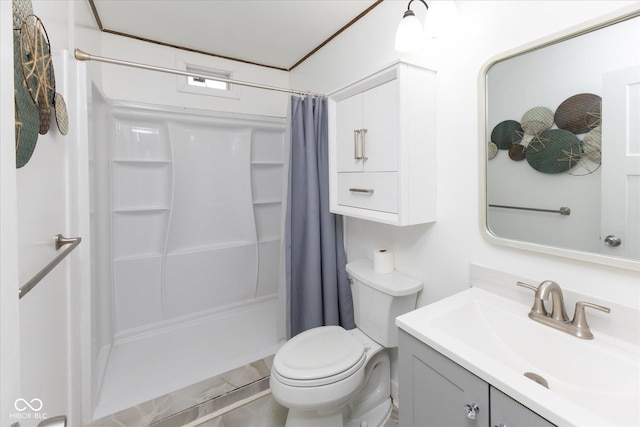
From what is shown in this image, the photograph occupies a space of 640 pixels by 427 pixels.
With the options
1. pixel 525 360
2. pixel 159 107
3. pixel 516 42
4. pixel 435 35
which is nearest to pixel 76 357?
pixel 159 107

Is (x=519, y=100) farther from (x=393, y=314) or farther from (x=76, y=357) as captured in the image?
(x=76, y=357)

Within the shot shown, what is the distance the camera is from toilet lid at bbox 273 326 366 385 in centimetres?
127

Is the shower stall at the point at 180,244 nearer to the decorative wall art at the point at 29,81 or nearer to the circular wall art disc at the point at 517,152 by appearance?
the decorative wall art at the point at 29,81

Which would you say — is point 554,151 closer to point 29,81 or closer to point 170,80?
point 29,81

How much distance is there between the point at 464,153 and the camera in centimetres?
127

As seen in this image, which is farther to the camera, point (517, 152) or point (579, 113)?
point (517, 152)

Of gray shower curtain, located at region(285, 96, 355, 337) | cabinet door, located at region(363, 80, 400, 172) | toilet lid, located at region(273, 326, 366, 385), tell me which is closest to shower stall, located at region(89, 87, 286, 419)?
gray shower curtain, located at region(285, 96, 355, 337)

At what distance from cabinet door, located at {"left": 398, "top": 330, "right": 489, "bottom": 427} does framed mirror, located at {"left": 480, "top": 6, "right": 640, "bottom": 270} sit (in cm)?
56

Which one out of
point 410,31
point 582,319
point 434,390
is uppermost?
point 410,31

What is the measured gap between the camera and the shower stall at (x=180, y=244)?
6.48 feet

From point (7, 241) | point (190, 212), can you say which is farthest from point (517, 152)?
point (190, 212)

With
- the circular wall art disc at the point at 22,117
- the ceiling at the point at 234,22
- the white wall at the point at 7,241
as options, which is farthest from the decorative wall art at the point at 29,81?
the ceiling at the point at 234,22

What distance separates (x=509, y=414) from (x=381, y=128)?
1158 millimetres

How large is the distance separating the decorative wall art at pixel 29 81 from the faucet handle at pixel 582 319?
1.63 m
